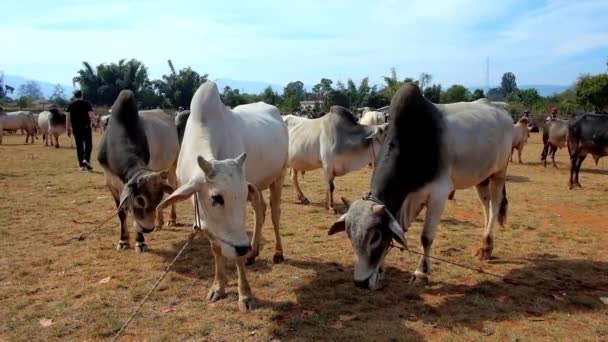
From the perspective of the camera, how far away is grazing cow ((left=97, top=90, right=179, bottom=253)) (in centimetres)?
542

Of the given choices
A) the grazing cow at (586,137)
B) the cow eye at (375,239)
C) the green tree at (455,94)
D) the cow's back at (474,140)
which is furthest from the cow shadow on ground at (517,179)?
the green tree at (455,94)

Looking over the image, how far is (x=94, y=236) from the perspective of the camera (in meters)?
7.17

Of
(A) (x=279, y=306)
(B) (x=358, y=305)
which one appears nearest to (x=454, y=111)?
(B) (x=358, y=305)

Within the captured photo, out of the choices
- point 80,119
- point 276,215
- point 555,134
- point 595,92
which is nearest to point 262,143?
point 276,215

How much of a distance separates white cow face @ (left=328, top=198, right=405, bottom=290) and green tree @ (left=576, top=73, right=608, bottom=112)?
119 feet

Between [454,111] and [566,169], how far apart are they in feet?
38.6

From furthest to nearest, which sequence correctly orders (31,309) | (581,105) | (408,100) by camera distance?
1. (581,105)
2. (408,100)
3. (31,309)

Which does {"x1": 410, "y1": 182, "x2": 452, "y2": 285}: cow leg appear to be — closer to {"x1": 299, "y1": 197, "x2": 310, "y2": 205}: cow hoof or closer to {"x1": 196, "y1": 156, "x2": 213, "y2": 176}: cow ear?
{"x1": 196, "y1": 156, "x2": 213, "y2": 176}: cow ear

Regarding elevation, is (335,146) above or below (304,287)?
above

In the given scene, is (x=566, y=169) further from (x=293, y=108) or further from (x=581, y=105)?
(x=293, y=108)

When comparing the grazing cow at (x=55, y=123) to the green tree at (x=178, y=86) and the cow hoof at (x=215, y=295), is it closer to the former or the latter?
the cow hoof at (x=215, y=295)

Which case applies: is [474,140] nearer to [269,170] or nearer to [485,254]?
[485,254]

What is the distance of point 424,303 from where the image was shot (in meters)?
4.83

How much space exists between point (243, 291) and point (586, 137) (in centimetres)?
1146
